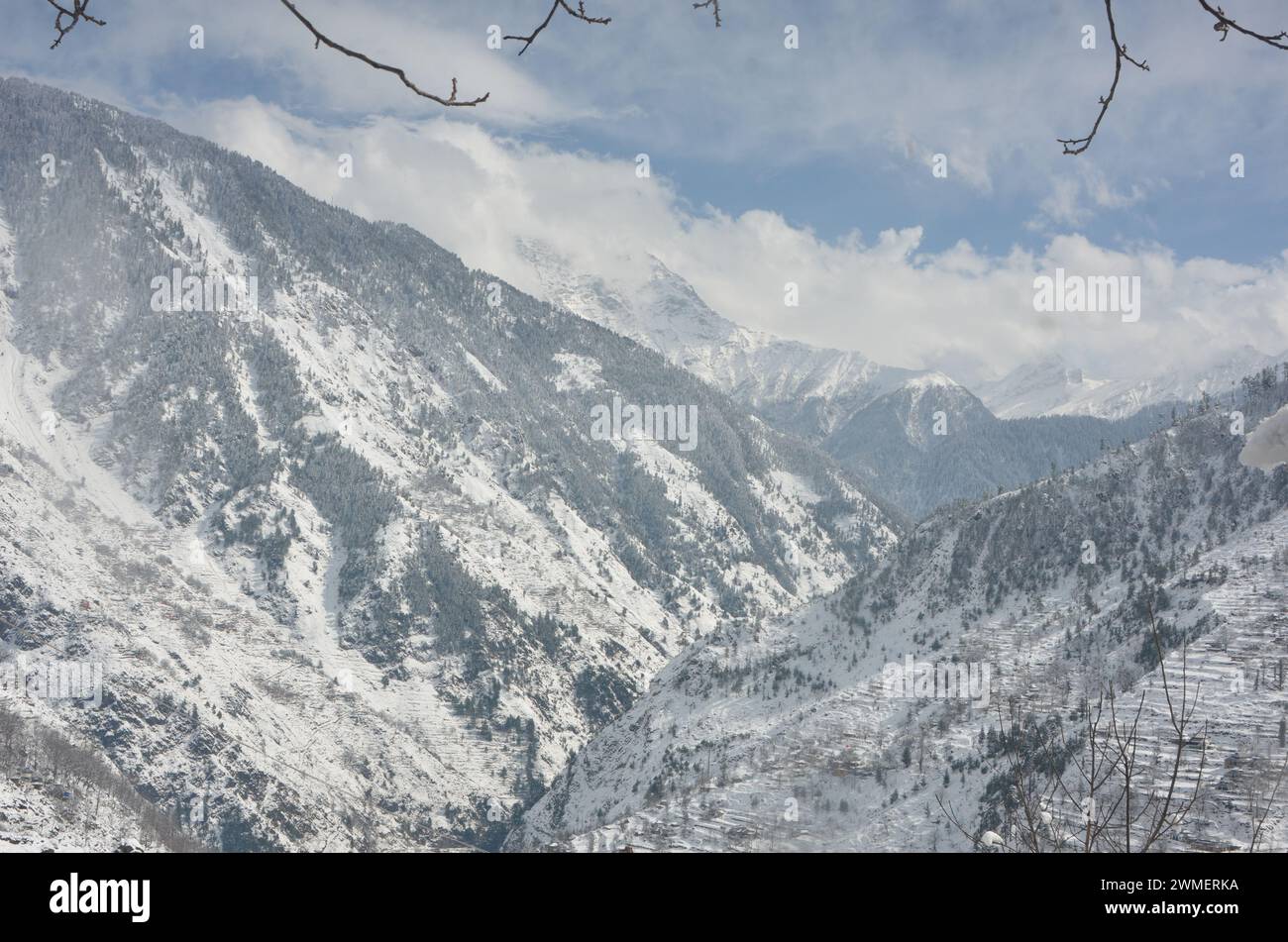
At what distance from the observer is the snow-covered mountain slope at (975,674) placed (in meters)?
96.4

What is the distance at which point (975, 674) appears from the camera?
428 feet

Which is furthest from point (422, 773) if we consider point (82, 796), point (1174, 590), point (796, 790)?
point (1174, 590)

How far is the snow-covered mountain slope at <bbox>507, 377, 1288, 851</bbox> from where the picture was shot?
316ft

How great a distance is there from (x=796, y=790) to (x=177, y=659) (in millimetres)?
131557

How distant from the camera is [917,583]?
158 metres
